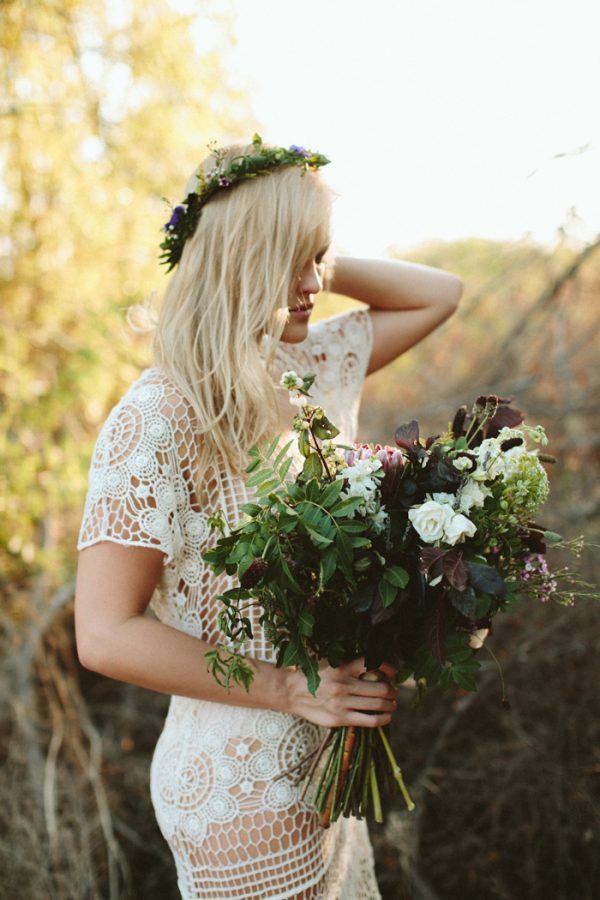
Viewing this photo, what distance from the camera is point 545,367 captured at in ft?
16.7

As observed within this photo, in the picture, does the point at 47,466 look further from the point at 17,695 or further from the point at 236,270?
the point at 236,270

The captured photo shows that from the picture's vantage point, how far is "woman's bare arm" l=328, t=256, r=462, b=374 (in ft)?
7.67

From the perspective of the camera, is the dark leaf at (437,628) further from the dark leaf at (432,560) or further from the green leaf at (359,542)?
the green leaf at (359,542)

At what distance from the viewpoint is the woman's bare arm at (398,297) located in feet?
7.67

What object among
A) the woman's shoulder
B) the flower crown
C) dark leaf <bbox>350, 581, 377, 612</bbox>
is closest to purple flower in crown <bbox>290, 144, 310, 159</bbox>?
the flower crown

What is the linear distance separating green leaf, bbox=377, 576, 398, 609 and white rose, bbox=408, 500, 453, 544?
0.35 feet

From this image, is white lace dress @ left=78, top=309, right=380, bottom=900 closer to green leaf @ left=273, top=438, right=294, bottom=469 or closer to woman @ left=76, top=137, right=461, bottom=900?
woman @ left=76, top=137, right=461, bottom=900

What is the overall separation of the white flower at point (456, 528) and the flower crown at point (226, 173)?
97 centimetres

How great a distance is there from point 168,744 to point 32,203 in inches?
125

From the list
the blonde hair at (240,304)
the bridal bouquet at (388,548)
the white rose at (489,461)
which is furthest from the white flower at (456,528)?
the blonde hair at (240,304)

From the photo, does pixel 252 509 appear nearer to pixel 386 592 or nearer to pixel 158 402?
pixel 386 592

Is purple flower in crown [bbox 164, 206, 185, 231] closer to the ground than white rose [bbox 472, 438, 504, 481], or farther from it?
farther from it

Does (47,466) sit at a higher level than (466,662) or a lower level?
lower

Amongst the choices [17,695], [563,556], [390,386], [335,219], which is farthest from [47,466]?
[390,386]
